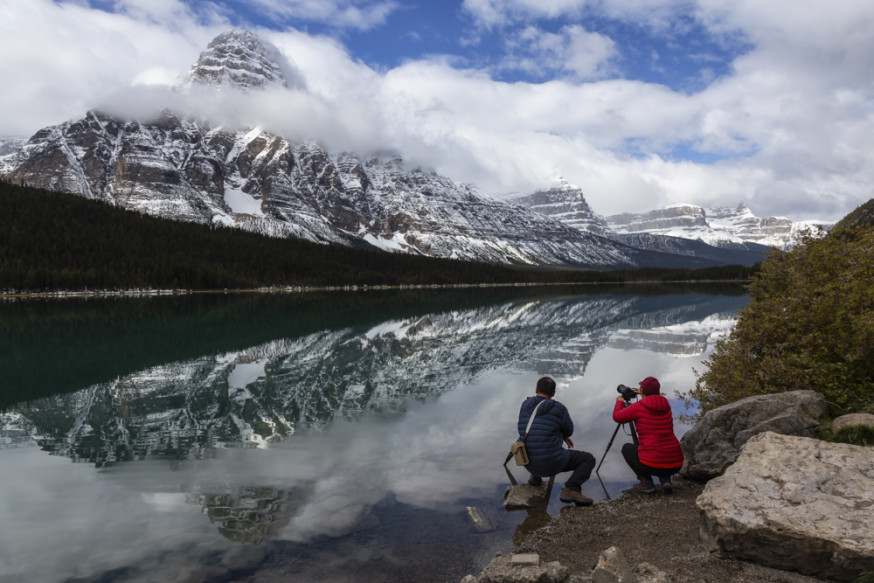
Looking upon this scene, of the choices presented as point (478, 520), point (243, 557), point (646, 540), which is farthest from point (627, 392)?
point (243, 557)

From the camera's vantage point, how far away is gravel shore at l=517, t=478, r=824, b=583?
29.0 ft

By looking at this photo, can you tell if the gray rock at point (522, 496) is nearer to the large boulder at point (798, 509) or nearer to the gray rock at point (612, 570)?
the large boulder at point (798, 509)

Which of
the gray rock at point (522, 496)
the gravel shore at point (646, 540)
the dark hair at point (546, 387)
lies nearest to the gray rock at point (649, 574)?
the gravel shore at point (646, 540)

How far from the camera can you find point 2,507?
1395cm

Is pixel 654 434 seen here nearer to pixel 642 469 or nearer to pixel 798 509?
pixel 642 469

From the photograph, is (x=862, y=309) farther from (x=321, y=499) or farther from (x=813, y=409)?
(x=321, y=499)

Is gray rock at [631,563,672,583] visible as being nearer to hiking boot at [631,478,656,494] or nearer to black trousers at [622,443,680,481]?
black trousers at [622,443,680,481]

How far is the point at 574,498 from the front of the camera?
13.7m

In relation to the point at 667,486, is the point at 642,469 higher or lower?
higher

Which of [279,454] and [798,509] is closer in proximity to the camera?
[798,509]

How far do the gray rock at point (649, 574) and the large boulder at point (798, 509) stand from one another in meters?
1.39

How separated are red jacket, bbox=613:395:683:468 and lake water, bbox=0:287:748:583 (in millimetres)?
1844

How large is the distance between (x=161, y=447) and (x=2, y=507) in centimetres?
534

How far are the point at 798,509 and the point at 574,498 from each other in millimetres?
5852
